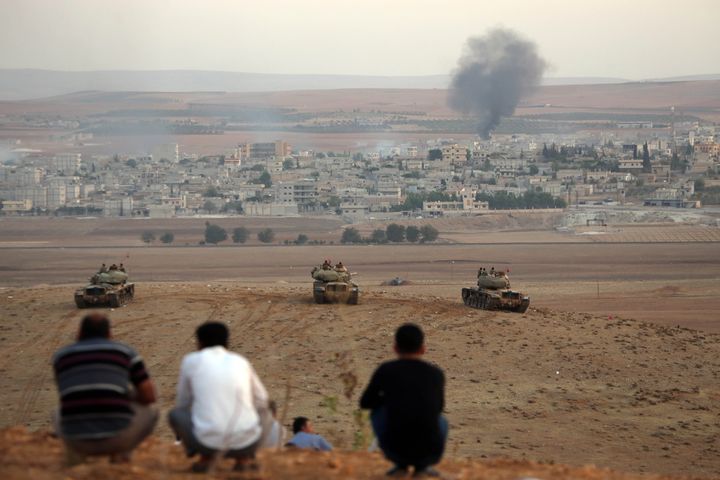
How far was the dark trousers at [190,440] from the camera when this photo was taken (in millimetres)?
9617

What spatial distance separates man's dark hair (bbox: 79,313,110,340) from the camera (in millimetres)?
9352

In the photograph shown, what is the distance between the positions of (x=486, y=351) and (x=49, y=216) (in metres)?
70.7

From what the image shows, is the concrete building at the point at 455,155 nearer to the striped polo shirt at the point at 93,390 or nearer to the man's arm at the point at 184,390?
the man's arm at the point at 184,390

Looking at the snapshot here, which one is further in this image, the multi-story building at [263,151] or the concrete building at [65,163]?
the multi-story building at [263,151]

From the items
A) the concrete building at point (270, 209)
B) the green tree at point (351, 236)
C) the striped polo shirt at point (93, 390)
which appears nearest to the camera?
the striped polo shirt at point (93, 390)

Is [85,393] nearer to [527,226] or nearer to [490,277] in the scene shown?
[490,277]

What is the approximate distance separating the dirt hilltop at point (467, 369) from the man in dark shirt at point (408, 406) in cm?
58

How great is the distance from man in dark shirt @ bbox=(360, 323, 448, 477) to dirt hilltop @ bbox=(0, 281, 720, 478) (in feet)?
1.90

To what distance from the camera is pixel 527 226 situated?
8594 centimetres

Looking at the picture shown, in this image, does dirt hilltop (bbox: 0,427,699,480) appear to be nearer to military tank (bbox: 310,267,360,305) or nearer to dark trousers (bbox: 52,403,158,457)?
dark trousers (bbox: 52,403,158,457)

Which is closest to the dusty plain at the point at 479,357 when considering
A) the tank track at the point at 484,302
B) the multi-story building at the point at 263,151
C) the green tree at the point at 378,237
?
the tank track at the point at 484,302

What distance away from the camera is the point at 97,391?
9273 mm

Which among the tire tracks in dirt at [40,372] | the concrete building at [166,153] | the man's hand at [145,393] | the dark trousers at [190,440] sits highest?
the concrete building at [166,153]

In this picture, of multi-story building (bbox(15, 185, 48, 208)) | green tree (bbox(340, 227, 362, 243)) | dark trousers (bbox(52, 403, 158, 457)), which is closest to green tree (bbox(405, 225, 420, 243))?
green tree (bbox(340, 227, 362, 243))
